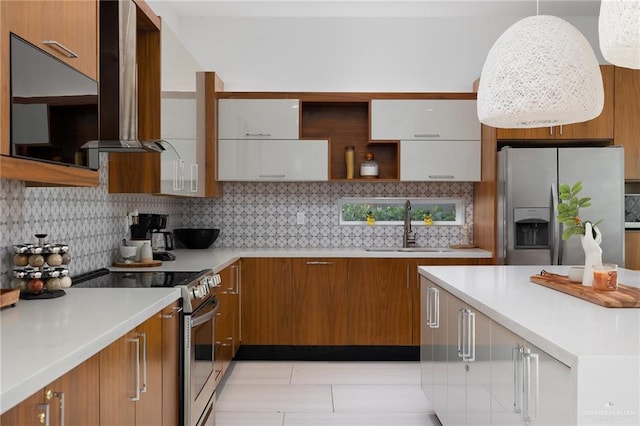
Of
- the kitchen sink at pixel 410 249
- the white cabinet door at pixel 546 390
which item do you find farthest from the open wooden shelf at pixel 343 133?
the white cabinet door at pixel 546 390

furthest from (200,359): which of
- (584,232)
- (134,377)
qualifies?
(584,232)

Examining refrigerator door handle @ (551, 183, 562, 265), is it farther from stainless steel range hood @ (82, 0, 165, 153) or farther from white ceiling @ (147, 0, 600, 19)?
stainless steel range hood @ (82, 0, 165, 153)

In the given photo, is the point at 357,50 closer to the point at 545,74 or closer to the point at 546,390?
the point at 545,74

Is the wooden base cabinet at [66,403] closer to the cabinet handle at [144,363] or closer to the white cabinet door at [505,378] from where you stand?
the cabinet handle at [144,363]

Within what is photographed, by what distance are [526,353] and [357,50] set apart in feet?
13.2

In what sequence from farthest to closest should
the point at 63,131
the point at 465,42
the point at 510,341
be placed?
the point at 465,42, the point at 63,131, the point at 510,341

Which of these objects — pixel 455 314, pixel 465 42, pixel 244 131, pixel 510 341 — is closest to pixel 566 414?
pixel 510 341

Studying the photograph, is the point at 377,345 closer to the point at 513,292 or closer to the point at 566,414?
the point at 513,292

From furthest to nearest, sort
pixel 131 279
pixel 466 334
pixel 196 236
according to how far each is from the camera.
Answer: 1. pixel 196 236
2. pixel 131 279
3. pixel 466 334

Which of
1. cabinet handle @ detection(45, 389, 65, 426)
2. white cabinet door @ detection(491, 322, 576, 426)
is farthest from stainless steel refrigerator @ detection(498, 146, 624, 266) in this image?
cabinet handle @ detection(45, 389, 65, 426)

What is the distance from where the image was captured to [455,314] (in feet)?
8.91

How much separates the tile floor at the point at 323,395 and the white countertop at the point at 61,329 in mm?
1394

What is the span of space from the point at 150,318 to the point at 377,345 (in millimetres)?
2860

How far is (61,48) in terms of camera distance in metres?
2.02
